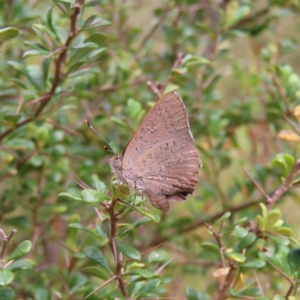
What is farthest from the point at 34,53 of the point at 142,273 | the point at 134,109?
the point at 142,273

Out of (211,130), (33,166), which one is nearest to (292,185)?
(211,130)

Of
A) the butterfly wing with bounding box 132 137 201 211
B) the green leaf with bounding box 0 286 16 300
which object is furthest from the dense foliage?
the butterfly wing with bounding box 132 137 201 211

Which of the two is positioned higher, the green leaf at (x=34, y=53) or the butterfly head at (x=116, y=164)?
the green leaf at (x=34, y=53)

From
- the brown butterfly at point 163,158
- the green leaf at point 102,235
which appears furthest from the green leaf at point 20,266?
the brown butterfly at point 163,158

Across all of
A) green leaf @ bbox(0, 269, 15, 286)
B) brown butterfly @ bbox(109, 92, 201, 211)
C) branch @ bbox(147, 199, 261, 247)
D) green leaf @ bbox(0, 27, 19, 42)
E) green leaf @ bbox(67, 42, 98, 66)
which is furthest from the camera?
branch @ bbox(147, 199, 261, 247)

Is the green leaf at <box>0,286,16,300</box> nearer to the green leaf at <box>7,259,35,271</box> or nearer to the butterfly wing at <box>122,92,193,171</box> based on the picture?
the green leaf at <box>7,259,35,271</box>

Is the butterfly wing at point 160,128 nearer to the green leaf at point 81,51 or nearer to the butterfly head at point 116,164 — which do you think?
the butterfly head at point 116,164
